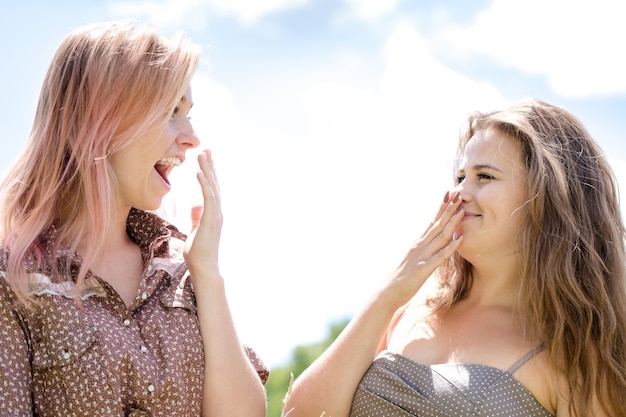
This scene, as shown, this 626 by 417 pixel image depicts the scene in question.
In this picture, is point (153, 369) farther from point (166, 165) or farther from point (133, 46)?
point (133, 46)

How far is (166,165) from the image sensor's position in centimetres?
327

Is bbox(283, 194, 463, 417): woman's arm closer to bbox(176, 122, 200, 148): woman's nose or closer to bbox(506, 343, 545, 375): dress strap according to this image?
bbox(506, 343, 545, 375): dress strap

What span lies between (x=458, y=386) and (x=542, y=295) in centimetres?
58

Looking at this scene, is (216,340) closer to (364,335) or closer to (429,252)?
(364,335)

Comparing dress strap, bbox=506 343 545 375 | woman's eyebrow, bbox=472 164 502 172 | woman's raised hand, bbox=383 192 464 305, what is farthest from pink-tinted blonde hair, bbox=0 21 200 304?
dress strap, bbox=506 343 545 375

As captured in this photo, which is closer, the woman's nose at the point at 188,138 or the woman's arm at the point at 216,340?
the woman's arm at the point at 216,340

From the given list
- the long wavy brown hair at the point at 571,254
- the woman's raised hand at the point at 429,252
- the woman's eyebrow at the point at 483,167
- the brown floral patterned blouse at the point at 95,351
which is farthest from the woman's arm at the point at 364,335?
the brown floral patterned blouse at the point at 95,351

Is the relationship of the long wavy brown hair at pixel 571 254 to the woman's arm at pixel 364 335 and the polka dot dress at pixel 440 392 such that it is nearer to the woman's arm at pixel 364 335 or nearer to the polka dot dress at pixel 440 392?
the polka dot dress at pixel 440 392

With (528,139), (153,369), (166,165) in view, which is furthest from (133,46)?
(528,139)

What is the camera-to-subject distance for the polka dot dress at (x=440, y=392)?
333cm

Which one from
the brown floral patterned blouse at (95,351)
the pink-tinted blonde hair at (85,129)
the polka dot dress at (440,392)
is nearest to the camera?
the brown floral patterned blouse at (95,351)

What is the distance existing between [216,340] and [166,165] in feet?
2.51

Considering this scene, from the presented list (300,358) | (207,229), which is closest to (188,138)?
(207,229)

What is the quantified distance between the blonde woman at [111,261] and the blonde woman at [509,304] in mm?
556
